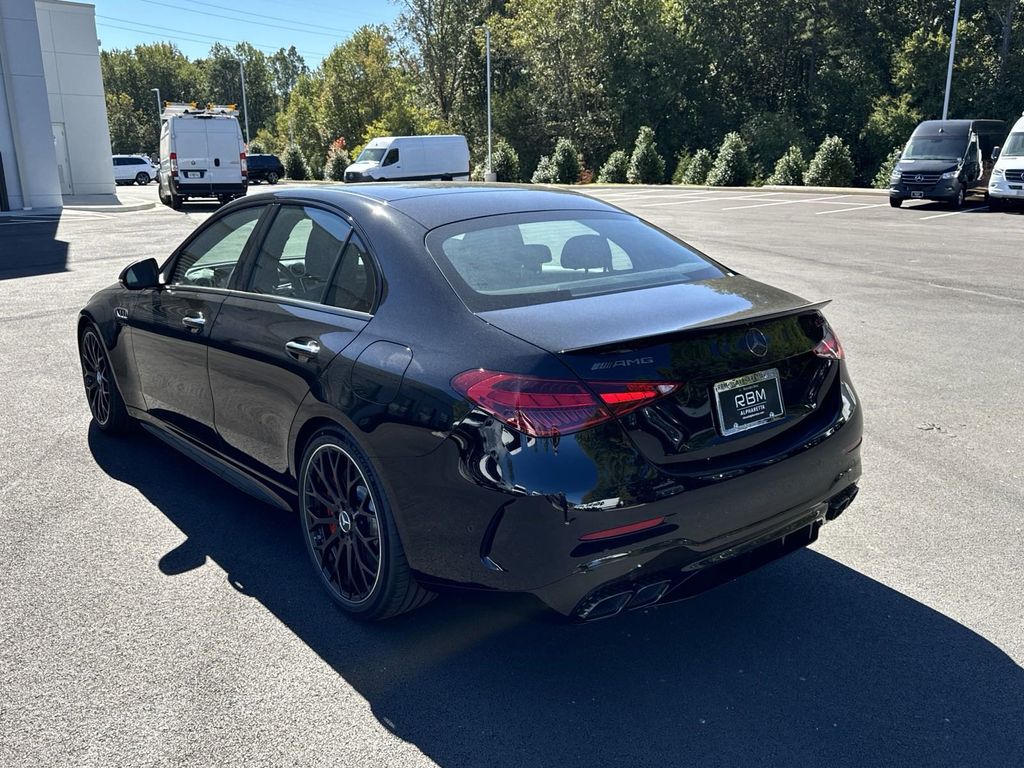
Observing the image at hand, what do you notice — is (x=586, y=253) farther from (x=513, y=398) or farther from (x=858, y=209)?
(x=858, y=209)

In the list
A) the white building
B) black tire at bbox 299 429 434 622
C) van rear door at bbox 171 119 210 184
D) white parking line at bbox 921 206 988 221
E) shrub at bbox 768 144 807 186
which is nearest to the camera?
black tire at bbox 299 429 434 622

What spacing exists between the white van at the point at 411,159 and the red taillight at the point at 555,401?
34.5 m

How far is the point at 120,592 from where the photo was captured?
3.73 meters

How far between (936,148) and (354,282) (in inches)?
996

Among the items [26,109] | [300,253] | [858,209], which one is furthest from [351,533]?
[26,109]

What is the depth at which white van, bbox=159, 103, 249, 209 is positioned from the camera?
2780 centimetres

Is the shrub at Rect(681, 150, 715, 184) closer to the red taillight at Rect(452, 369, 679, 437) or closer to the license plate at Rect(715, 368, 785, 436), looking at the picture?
the license plate at Rect(715, 368, 785, 436)

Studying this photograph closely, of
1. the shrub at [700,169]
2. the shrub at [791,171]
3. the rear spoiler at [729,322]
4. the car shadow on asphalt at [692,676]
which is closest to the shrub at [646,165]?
the shrub at [700,169]

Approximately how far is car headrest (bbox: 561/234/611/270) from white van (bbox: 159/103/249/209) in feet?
84.4

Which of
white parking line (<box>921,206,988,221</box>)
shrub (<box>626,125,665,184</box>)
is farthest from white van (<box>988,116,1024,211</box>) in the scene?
shrub (<box>626,125,665,184</box>)

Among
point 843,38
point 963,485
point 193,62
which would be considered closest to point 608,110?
point 843,38

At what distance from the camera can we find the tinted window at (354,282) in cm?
344

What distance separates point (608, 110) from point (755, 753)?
55.7 meters

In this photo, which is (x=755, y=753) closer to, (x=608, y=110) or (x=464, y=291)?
(x=464, y=291)
